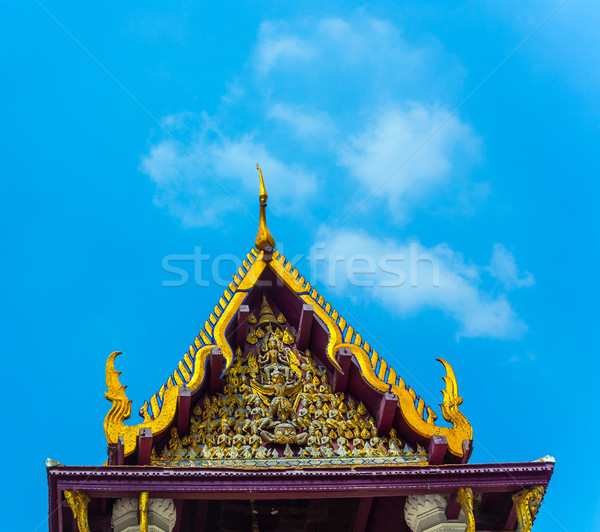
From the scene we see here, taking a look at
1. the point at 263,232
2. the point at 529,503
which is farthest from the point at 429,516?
the point at 263,232

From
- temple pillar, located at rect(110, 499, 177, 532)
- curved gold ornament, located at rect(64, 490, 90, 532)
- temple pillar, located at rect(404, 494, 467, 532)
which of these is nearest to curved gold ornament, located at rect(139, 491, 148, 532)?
temple pillar, located at rect(110, 499, 177, 532)

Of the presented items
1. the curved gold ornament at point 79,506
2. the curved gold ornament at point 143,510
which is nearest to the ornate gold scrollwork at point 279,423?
the curved gold ornament at point 143,510

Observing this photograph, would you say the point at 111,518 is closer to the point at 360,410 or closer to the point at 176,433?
the point at 176,433

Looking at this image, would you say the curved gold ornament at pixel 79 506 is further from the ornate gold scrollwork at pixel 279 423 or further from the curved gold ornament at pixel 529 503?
the curved gold ornament at pixel 529 503

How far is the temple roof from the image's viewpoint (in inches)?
545

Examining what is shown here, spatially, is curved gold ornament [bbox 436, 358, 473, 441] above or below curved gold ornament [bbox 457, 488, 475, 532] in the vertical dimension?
above

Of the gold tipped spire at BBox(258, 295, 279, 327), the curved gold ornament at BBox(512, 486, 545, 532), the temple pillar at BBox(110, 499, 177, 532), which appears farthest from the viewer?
the gold tipped spire at BBox(258, 295, 279, 327)

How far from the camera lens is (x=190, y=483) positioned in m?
12.4

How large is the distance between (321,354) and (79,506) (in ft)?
A: 17.2

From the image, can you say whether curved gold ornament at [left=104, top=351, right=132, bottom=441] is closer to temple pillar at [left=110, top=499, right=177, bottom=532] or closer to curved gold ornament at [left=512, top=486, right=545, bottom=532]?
temple pillar at [left=110, top=499, right=177, bottom=532]

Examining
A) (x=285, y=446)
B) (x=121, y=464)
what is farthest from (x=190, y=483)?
(x=285, y=446)

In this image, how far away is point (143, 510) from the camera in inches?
481

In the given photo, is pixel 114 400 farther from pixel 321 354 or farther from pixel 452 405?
pixel 452 405

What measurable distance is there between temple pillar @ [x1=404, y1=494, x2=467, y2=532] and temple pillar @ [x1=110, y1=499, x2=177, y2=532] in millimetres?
3400
